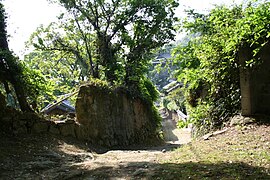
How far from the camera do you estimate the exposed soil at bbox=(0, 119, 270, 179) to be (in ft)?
11.1

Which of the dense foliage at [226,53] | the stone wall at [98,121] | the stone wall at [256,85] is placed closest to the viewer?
the dense foliage at [226,53]

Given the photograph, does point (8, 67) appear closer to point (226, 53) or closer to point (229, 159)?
point (226, 53)

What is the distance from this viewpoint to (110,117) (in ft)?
35.7

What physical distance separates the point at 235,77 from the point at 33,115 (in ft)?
18.8

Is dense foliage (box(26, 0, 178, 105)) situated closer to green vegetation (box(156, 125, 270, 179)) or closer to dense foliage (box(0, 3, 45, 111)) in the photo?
dense foliage (box(0, 3, 45, 111))

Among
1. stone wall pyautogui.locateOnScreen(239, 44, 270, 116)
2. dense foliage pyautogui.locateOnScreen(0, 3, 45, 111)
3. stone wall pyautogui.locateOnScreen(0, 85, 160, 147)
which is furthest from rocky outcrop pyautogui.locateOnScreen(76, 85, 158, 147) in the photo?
stone wall pyautogui.locateOnScreen(239, 44, 270, 116)

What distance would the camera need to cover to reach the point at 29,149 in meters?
6.22

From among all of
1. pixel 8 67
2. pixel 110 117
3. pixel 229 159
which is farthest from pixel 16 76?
pixel 229 159

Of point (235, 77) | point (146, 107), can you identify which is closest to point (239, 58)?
point (235, 77)

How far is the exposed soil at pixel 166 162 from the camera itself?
133 inches

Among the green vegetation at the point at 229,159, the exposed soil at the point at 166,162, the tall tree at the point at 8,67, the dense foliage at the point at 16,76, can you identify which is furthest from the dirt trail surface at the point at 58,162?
the tall tree at the point at 8,67

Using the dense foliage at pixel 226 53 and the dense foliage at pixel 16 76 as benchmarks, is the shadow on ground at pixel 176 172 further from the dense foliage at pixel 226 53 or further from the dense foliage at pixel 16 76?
the dense foliage at pixel 16 76

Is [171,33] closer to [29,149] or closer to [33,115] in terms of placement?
[33,115]

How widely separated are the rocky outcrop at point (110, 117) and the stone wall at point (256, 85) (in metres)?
5.64
